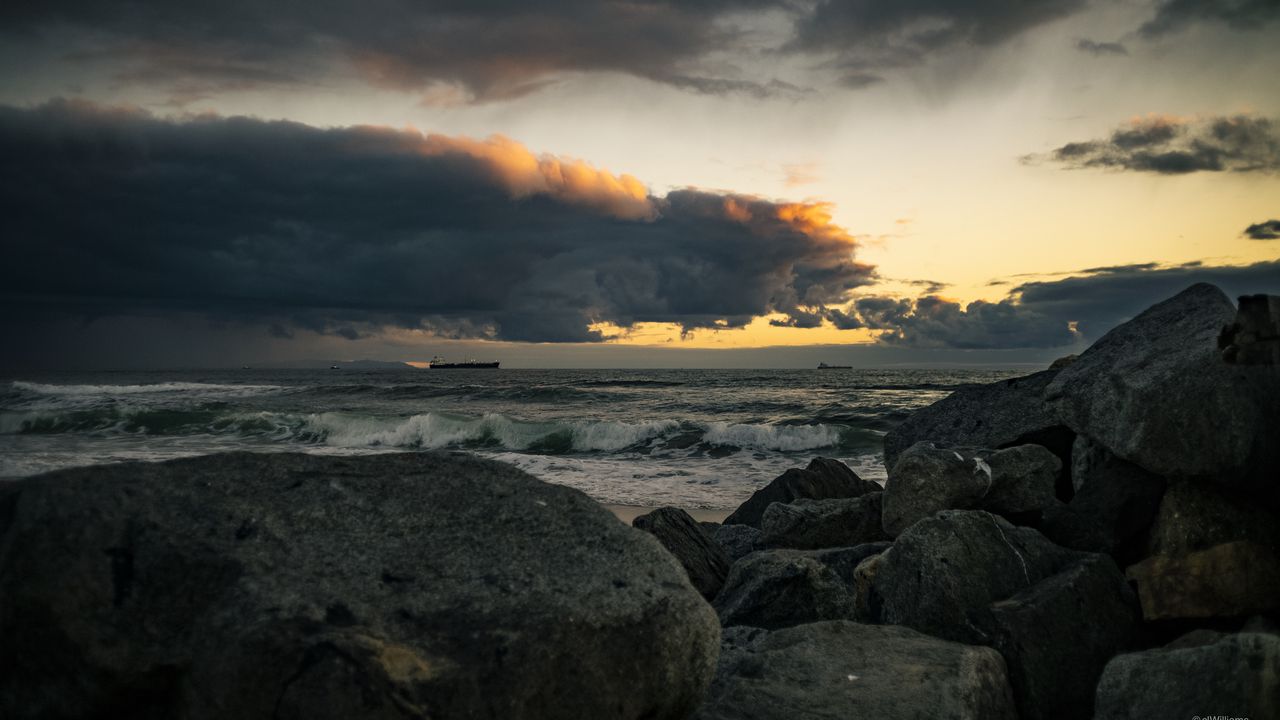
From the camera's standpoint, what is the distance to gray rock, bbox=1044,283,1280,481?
4469 millimetres

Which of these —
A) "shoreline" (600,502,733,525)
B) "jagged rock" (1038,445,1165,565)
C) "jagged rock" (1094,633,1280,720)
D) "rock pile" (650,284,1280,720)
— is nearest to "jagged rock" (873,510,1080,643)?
"rock pile" (650,284,1280,720)

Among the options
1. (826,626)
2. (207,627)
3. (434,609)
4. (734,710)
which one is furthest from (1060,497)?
(207,627)

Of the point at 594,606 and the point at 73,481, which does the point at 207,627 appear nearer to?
the point at 73,481

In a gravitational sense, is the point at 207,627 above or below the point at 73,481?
below

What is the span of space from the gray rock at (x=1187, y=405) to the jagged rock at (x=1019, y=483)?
2.58ft

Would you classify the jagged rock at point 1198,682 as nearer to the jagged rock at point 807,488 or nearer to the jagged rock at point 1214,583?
the jagged rock at point 1214,583

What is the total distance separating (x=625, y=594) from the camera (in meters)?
3.04

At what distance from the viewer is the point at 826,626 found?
4609 millimetres

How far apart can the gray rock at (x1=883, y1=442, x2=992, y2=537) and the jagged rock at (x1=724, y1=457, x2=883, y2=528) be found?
9.65 ft

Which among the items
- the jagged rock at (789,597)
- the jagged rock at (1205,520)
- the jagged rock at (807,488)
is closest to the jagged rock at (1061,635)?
the jagged rock at (1205,520)

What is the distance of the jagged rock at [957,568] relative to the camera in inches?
188

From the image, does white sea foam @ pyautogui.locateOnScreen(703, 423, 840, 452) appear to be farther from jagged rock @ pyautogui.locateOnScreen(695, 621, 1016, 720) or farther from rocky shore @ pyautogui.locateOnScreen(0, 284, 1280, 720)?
jagged rock @ pyautogui.locateOnScreen(695, 621, 1016, 720)

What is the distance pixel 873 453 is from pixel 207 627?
66.4 feet

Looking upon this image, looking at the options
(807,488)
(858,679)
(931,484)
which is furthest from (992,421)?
(858,679)
